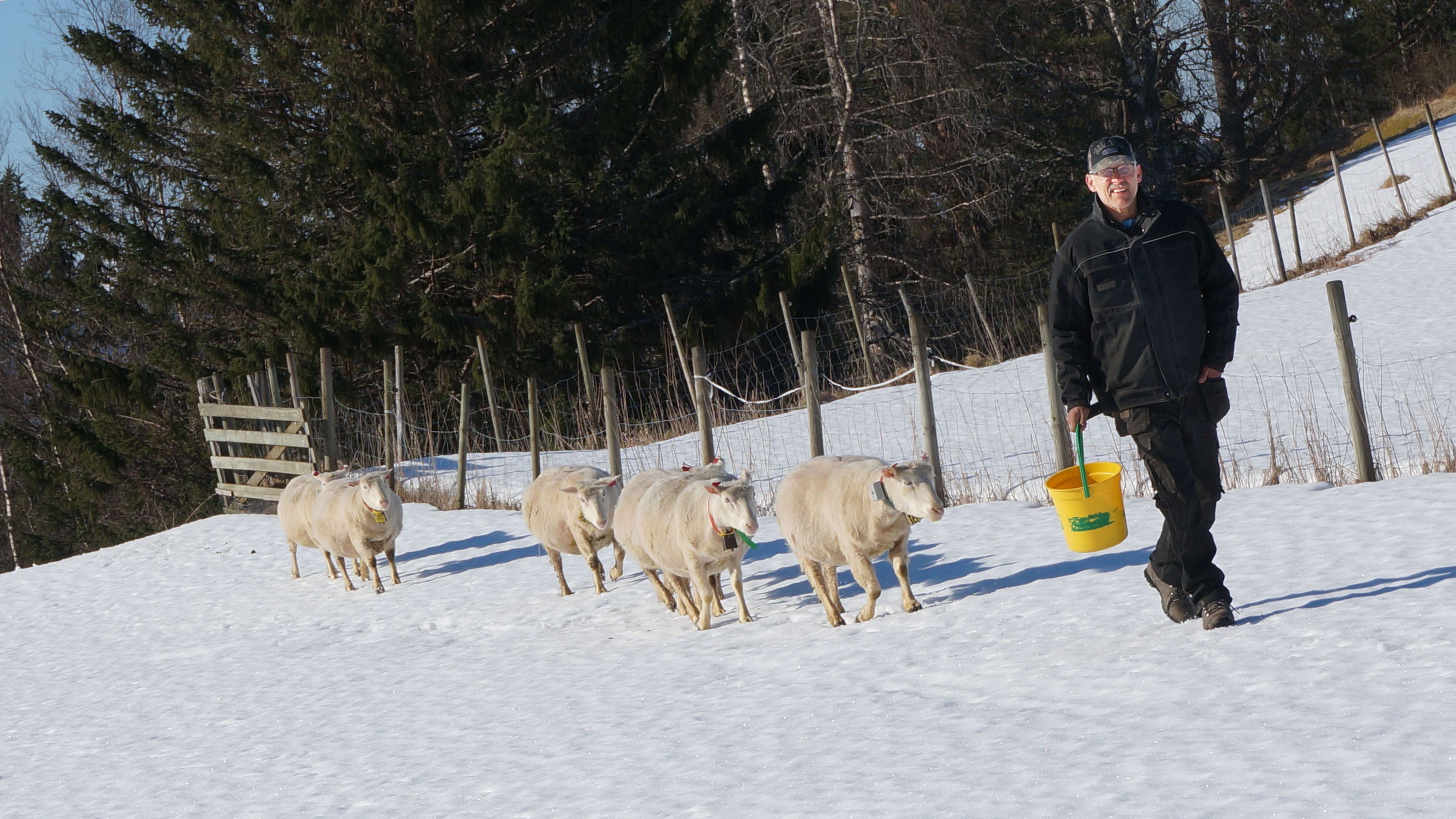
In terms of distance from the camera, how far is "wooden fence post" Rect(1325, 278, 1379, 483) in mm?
8953

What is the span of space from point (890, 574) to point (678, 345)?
404 inches

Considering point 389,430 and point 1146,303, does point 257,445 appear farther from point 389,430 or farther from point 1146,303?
point 1146,303

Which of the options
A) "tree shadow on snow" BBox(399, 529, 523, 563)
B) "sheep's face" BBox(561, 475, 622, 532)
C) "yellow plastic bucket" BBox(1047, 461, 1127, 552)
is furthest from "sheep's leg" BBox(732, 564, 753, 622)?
"tree shadow on snow" BBox(399, 529, 523, 563)

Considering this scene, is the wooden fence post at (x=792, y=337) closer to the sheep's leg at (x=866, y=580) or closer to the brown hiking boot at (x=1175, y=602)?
the sheep's leg at (x=866, y=580)

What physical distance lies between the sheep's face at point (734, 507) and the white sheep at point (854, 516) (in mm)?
254

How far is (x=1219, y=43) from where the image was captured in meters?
32.0

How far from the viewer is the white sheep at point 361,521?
1068 cm

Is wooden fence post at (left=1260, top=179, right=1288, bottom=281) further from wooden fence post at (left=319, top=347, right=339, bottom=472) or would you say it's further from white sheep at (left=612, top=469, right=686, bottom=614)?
white sheep at (left=612, top=469, right=686, bottom=614)

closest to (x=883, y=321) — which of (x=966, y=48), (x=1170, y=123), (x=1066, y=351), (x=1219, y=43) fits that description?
(x=966, y=48)

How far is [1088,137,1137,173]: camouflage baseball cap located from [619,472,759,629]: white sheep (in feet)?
9.22

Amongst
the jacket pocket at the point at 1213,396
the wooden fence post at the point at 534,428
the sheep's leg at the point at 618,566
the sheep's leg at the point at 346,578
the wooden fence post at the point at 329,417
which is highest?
the wooden fence post at the point at 329,417

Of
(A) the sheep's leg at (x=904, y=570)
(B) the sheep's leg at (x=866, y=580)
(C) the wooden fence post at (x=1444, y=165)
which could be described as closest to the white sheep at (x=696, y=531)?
(B) the sheep's leg at (x=866, y=580)

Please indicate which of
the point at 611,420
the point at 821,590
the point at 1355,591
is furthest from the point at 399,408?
the point at 1355,591

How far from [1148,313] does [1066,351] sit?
0.39 metres
